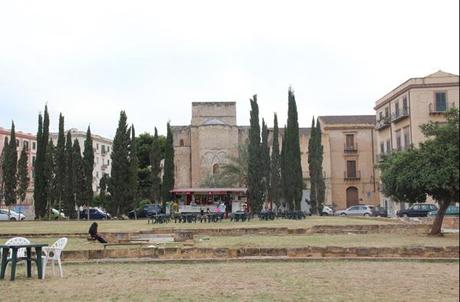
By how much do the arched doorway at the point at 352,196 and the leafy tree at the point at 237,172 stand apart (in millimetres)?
14841

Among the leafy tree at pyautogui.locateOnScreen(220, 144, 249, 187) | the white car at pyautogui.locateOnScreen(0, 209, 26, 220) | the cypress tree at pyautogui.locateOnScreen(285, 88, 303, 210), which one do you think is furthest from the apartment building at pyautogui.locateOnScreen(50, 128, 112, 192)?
the cypress tree at pyautogui.locateOnScreen(285, 88, 303, 210)

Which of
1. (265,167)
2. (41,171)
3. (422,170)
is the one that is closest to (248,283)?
(422,170)

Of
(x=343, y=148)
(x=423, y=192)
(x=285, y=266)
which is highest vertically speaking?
(x=343, y=148)

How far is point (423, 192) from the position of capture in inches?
829

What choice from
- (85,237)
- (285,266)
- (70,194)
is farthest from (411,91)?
(70,194)

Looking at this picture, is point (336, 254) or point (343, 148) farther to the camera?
point (343, 148)

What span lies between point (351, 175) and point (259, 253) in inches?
1946

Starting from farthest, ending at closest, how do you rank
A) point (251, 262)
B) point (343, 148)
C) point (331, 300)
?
point (343, 148)
point (251, 262)
point (331, 300)

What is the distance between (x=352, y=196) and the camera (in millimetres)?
62281

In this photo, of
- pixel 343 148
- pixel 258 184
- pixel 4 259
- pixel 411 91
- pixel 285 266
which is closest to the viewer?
pixel 4 259

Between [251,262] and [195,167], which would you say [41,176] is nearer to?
[195,167]

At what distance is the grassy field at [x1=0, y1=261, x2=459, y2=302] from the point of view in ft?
28.5

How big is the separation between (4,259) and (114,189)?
31876 millimetres

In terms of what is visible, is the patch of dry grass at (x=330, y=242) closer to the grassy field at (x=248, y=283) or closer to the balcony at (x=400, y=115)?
the grassy field at (x=248, y=283)
